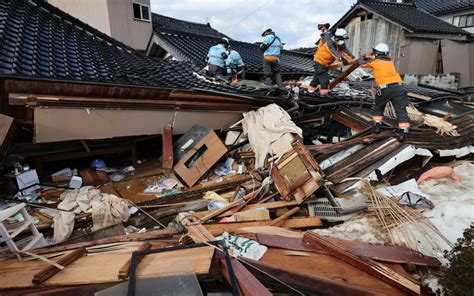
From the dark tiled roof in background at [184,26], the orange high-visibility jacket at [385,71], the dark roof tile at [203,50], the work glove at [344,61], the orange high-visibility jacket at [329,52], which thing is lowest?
the orange high-visibility jacket at [385,71]

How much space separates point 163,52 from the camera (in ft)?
49.0

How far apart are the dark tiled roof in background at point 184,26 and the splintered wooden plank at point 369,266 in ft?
61.9

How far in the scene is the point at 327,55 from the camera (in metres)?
8.80

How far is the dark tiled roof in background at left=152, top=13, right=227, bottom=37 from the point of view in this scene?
20091 millimetres

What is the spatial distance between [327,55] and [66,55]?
6.96m

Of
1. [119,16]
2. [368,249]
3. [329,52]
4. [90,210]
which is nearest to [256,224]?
[368,249]

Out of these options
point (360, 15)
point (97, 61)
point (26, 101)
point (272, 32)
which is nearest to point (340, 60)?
point (272, 32)

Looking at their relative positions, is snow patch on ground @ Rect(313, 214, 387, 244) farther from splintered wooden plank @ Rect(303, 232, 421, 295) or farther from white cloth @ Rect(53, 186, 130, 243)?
white cloth @ Rect(53, 186, 130, 243)

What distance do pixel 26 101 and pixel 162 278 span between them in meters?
3.89

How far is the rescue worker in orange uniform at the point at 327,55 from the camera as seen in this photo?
27.6ft

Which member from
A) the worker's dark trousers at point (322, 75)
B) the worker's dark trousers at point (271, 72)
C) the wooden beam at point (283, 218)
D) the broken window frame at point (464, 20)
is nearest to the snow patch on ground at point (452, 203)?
the wooden beam at point (283, 218)

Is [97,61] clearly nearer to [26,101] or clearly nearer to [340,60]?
[26,101]

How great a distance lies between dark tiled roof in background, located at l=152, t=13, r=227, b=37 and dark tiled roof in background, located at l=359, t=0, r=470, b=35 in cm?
1126

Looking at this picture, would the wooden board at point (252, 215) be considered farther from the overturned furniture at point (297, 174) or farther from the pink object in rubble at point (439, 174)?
the pink object in rubble at point (439, 174)
